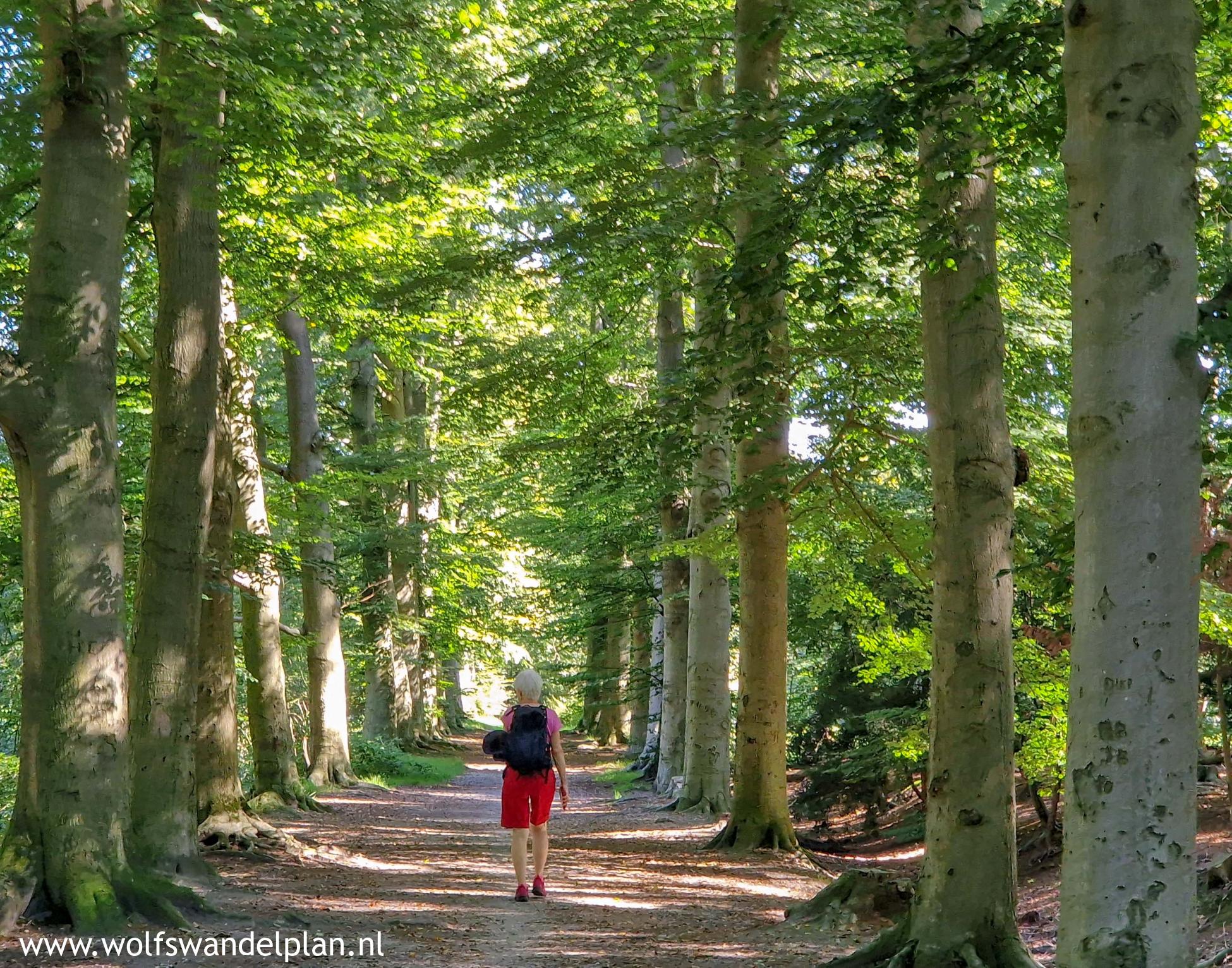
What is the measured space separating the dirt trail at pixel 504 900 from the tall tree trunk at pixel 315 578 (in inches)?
163

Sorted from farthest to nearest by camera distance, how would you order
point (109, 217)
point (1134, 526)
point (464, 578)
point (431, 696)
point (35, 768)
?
point (431, 696), point (464, 578), point (109, 217), point (35, 768), point (1134, 526)

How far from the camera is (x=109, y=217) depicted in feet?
22.4

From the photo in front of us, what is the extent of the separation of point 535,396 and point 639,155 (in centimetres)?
427

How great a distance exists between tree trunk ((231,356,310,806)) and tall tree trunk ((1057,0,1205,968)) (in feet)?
39.4

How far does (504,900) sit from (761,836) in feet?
11.3

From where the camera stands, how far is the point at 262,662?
15094 millimetres

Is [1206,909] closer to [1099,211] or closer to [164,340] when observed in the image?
[1099,211]

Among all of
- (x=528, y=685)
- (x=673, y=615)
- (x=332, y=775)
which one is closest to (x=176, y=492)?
(x=528, y=685)

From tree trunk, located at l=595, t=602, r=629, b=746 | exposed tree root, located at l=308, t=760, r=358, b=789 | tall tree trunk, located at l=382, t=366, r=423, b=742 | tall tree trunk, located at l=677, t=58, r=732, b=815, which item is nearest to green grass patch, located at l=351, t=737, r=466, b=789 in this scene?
exposed tree root, located at l=308, t=760, r=358, b=789

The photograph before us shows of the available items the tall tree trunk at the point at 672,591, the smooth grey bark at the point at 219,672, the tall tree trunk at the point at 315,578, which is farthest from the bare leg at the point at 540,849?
the tall tree trunk at the point at 315,578

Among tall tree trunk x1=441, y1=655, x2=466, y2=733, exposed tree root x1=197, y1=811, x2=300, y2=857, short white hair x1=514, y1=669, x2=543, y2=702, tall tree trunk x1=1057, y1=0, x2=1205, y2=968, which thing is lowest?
tall tree trunk x1=441, y1=655, x2=466, y2=733

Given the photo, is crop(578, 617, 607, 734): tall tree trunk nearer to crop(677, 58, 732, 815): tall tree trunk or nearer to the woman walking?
crop(677, 58, 732, 815): tall tree trunk

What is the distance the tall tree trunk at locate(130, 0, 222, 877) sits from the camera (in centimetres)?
802

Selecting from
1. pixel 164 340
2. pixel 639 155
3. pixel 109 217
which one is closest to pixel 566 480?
pixel 639 155
